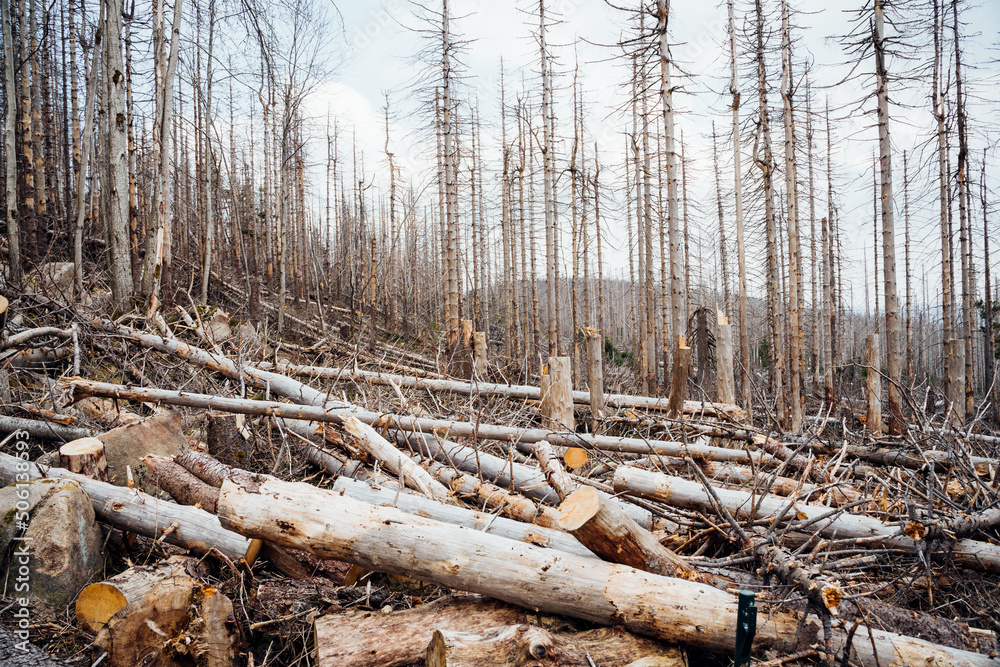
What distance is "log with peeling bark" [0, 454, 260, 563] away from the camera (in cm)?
312

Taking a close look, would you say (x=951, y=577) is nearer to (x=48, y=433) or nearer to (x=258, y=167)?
(x=48, y=433)

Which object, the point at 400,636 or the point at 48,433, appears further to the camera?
the point at 48,433

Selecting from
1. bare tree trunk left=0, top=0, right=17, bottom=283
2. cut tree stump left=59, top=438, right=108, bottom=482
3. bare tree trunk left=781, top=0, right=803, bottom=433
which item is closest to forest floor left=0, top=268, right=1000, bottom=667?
cut tree stump left=59, top=438, right=108, bottom=482

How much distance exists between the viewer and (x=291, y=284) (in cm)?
1888

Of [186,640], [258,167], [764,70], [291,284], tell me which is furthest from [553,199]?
[258,167]

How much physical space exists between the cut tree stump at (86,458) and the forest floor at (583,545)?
26 cm

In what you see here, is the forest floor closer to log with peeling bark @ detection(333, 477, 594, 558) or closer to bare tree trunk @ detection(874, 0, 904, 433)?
log with peeling bark @ detection(333, 477, 594, 558)

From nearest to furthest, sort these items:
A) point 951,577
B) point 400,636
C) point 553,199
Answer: point 400,636, point 951,577, point 553,199

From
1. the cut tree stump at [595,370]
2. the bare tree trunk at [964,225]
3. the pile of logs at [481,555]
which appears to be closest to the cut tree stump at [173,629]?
the pile of logs at [481,555]

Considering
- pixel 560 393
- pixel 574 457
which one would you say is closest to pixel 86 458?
pixel 574 457

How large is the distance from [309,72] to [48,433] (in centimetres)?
1216

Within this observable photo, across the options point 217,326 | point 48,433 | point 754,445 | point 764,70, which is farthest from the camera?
point 764,70

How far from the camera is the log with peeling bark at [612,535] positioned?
247cm

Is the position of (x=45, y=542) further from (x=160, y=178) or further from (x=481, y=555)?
(x=160, y=178)
